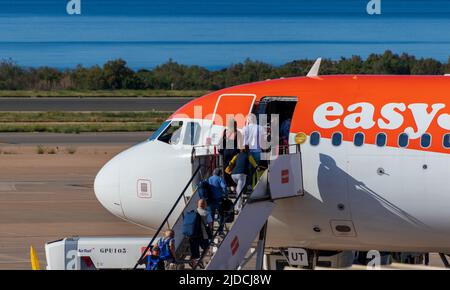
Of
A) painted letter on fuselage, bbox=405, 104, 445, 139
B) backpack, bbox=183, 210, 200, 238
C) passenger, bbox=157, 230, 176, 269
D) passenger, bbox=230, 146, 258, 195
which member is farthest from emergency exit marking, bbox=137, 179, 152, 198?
painted letter on fuselage, bbox=405, 104, 445, 139

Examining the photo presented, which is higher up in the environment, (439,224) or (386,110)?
(386,110)

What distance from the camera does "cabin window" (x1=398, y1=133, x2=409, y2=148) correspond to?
89.7ft

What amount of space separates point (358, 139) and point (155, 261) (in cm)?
550

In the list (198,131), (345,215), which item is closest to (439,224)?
(345,215)

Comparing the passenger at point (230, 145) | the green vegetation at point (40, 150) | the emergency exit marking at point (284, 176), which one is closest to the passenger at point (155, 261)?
the passenger at point (230, 145)

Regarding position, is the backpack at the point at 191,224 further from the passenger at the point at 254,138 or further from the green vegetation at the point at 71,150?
the green vegetation at the point at 71,150

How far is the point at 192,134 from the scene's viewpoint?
95.1ft

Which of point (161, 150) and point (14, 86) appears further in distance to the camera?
point (14, 86)

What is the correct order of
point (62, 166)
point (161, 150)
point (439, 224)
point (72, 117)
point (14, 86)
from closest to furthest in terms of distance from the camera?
point (439, 224) < point (161, 150) < point (62, 166) < point (72, 117) < point (14, 86)

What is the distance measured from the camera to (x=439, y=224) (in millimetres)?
27344

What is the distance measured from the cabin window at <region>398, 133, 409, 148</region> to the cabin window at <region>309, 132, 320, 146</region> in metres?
1.88

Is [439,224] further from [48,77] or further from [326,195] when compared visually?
[48,77]

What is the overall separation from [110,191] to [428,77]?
8.20 meters

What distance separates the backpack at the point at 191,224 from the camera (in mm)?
26531
